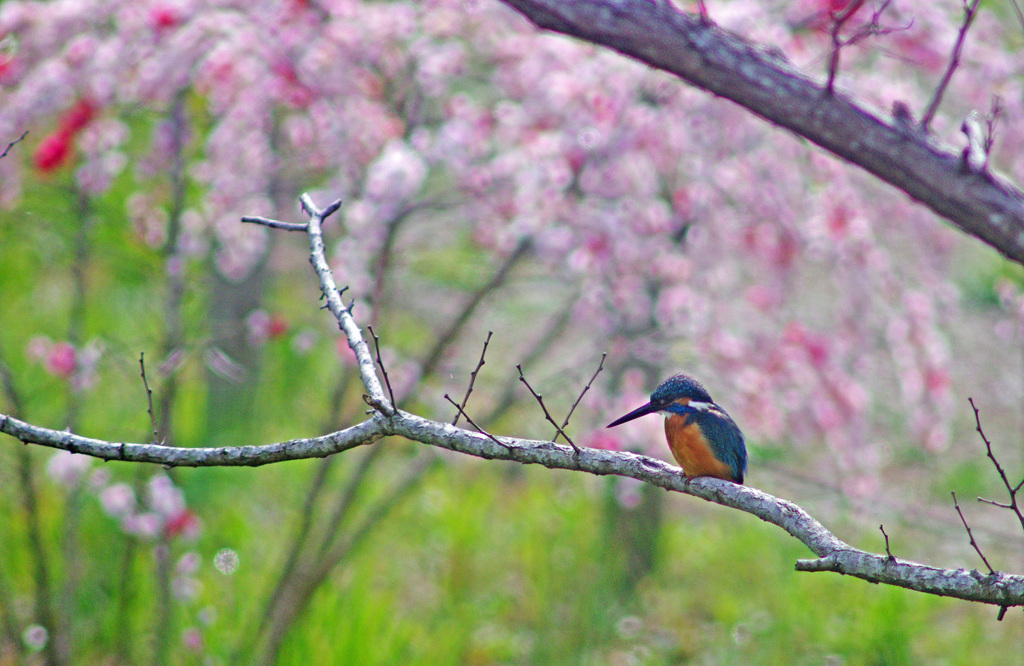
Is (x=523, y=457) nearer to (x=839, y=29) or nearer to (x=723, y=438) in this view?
(x=723, y=438)

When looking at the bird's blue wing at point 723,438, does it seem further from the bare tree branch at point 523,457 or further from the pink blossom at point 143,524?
the pink blossom at point 143,524

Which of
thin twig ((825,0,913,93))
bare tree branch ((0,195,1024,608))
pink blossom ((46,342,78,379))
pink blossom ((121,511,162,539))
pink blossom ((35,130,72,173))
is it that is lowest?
pink blossom ((121,511,162,539))

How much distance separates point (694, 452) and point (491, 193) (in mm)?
1679

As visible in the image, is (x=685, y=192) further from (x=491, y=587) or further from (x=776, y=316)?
(x=491, y=587)

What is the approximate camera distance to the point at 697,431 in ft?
6.35

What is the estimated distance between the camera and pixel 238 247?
3486 mm

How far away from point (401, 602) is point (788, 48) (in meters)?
3.06

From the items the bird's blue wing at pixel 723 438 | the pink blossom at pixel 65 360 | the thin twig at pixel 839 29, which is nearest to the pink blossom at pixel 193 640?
the pink blossom at pixel 65 360

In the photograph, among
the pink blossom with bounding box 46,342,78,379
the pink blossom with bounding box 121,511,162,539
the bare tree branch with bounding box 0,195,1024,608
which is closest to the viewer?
the bare tree branch with bounding box 0,195,1024,608

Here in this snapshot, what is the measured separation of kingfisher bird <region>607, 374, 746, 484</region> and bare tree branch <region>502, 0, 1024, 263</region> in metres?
0.67

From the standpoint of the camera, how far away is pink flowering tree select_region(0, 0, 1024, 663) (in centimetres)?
310

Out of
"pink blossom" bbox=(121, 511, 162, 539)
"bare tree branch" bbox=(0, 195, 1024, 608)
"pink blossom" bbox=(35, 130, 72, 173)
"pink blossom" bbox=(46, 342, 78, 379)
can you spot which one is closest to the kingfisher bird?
"bare tree branch" bbox=(0, 195, 1024, 608)

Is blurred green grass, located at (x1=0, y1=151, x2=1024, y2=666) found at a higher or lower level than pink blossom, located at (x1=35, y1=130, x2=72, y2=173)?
lower

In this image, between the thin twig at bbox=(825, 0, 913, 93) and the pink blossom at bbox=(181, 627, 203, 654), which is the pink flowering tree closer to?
the pink blossom at bbox=(181, 627, 203, 654)
